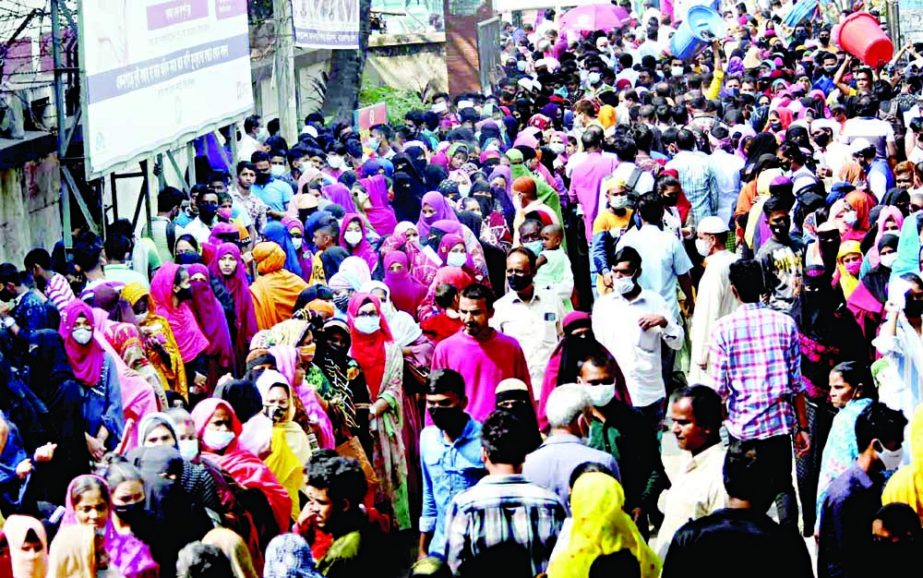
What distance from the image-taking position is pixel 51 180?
1376 cm

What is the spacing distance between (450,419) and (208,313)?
3.80 metres

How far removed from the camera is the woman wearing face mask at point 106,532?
21.1 ft

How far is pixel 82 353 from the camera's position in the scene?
343 inches

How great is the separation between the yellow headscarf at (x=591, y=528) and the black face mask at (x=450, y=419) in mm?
1232

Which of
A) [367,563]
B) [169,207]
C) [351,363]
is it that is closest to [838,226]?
[351,363]

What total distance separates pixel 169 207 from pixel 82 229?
2.09 ft

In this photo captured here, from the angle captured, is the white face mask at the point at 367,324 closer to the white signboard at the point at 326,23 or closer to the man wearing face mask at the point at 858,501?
the man wearing face mask at the point at 858,501

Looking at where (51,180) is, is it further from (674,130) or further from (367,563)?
(367,563)

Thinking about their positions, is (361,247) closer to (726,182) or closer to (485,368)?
(726,182)

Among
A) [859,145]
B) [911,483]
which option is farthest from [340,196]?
[911,483]

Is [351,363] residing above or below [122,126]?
below

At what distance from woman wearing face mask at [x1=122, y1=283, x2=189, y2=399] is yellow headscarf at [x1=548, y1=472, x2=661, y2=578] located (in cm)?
441

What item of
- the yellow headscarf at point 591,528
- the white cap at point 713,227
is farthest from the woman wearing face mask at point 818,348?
the yellow headscarf at point 591,528

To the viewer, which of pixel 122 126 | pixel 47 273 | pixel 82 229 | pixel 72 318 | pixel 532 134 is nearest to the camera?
pixel 72 318
